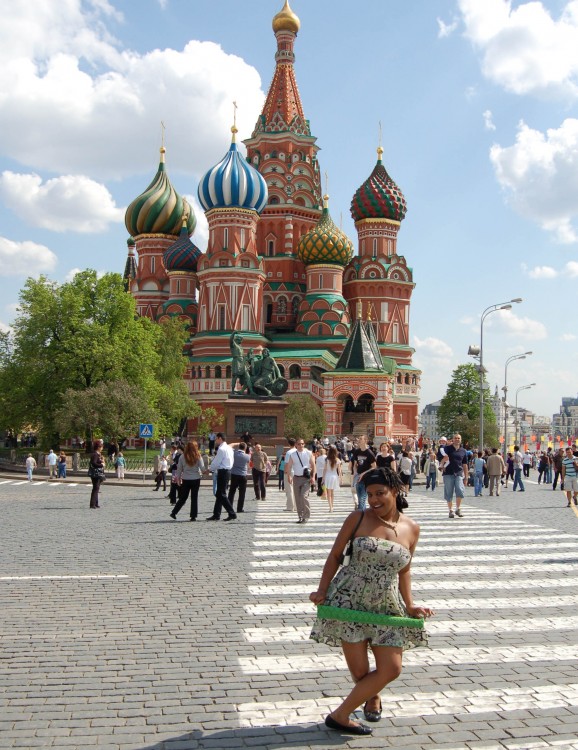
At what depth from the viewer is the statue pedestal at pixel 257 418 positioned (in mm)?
35188

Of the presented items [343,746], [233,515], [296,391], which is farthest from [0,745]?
[296,391]

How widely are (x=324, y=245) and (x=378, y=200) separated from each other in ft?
24.4

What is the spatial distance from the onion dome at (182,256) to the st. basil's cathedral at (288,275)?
10 cm

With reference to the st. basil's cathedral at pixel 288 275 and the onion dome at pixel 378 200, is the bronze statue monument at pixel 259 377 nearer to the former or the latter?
the st. basil's cathedral at pixel 288 275

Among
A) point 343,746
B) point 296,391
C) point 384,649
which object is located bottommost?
point 343,746

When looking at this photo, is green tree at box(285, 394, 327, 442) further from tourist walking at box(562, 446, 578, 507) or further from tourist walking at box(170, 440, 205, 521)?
tourist walking at box(170, 440, 205, 521)

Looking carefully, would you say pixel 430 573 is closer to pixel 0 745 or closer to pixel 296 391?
pixel 0 745

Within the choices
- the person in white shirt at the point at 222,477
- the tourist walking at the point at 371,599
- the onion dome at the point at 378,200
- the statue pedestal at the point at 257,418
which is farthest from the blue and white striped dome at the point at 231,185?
the tourist walking at the point at 371,599

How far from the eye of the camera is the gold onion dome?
74.4 metres

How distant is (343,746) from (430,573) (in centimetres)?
598

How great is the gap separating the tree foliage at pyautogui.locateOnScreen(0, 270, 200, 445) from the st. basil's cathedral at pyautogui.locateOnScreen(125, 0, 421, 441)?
18.0 m

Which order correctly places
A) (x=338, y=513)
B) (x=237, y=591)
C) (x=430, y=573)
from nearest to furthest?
(x=237, y=591) < (x=430, y=573) < (x=338, y=513)

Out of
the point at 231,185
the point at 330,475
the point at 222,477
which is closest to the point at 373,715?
the point at 222,477

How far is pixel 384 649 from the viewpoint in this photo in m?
5.21
